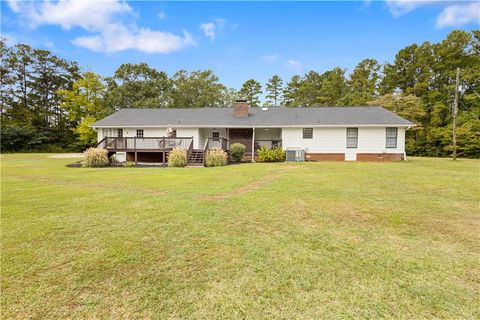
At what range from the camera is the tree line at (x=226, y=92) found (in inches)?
1109

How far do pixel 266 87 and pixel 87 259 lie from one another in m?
44.8

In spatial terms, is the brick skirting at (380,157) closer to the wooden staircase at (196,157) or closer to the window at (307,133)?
the window at (307,133)

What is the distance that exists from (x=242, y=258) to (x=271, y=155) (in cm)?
1502

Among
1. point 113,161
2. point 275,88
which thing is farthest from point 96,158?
point 275,88

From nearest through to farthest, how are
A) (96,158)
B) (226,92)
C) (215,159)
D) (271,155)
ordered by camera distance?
1. (215,159)
2. (96,158)
3. (271,155)
4. (226,92)

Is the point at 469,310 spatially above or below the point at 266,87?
below

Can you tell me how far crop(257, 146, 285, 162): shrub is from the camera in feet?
59.3

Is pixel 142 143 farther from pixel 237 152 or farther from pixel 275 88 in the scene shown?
pixel 275 88

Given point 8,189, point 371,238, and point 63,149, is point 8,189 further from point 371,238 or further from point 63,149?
point 63,149

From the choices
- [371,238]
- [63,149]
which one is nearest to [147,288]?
[371,238]

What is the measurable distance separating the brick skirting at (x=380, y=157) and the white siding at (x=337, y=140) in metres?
0.22

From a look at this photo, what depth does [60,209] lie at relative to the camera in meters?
5.65

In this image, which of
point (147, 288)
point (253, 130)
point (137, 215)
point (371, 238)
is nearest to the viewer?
point (147, 288)

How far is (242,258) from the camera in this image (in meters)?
3.28
